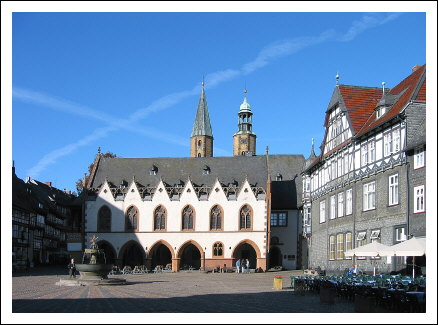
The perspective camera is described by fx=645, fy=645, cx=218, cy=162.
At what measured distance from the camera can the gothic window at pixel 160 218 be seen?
217 ft

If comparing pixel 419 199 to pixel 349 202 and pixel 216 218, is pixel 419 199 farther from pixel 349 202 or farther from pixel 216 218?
pixel 216 218

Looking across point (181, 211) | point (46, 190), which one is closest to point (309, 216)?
point (181, 211)

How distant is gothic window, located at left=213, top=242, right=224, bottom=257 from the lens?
211 ft

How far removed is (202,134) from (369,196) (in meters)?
64.1

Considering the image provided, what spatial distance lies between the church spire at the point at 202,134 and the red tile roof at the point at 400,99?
196 feet

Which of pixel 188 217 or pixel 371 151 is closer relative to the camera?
pixel 371 151

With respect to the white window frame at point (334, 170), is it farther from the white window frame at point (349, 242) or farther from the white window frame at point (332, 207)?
the white window frame at point (349, 242)

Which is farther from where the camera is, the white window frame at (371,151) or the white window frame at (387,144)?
the white window frame at (371,151)

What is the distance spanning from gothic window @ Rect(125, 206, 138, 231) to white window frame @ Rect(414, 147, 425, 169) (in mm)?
38616

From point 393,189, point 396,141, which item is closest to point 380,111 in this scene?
point 396,141

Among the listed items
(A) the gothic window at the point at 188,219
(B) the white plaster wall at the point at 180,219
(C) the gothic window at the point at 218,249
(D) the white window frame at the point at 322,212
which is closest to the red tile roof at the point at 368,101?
(D) the white window frame at the point at 322,212

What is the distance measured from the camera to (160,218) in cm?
6625

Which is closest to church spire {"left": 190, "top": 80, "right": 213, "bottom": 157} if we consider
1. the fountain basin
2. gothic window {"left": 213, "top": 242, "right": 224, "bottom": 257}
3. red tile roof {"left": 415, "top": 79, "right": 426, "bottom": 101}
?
gothic window {"left": 213, "top": 242, "right": 224, "bottom": 257}

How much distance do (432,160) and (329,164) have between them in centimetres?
2639
